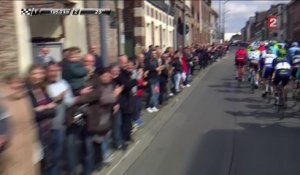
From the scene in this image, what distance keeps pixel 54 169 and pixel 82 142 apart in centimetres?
101

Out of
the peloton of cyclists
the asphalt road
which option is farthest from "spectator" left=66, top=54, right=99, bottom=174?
the peloton of cyclists

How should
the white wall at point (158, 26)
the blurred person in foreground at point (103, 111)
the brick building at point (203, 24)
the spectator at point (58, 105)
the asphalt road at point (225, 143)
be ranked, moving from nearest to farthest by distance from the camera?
the spectator at point (58, 105)
the blurred person in foreground at point (103, 111)
the asphalt road at point (225, 143)
the white wall at point (158, 26)
the brick building at point (203, 24)

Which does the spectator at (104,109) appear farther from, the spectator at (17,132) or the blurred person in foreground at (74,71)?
the spectator at (17,132)

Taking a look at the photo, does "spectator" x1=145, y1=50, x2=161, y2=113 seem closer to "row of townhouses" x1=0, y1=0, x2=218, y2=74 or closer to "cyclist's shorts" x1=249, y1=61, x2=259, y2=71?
"row of townhouses" x1=0, y1=0, x2=218, y2=74

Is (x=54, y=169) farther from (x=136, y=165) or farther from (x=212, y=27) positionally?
(x=212, y=27)

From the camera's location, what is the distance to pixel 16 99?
443 cm

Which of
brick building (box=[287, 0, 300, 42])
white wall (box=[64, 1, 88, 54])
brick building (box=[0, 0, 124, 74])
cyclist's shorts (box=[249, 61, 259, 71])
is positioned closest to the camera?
brick building (box=[0, 0, 124, 74])

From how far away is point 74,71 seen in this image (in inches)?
347

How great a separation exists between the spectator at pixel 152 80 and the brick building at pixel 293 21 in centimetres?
Result: 4918

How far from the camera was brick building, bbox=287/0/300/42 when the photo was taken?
62588mm

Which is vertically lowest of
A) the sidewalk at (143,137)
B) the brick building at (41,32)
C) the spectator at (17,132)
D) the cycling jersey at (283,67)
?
the sidewalk at (143,137)

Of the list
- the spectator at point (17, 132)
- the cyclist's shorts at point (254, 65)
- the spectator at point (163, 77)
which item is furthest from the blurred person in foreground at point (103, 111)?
the cyclist's shorts at point (254, 65)

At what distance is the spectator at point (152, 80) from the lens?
14016 millimetres

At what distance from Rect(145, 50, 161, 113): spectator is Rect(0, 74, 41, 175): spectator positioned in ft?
30.6
